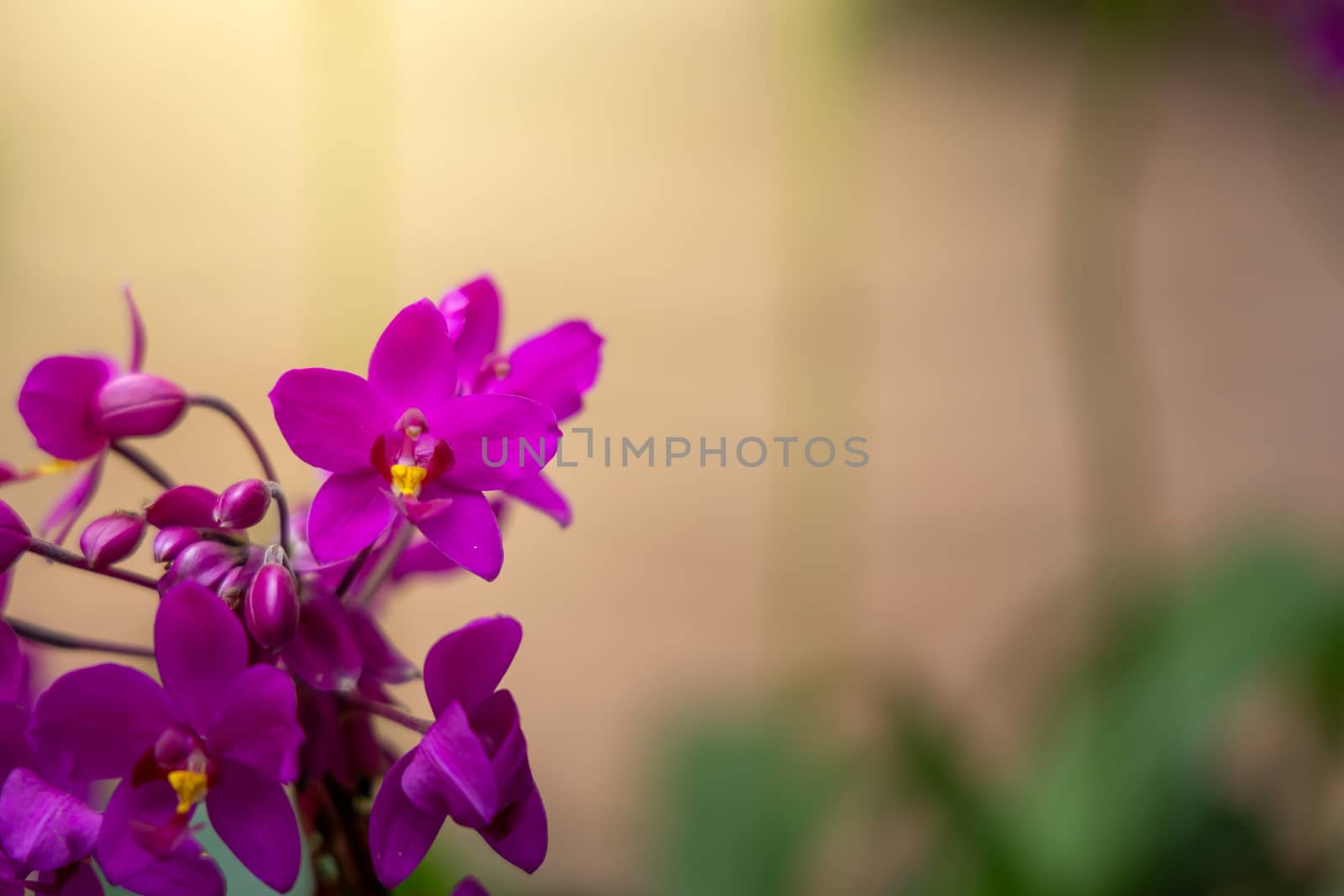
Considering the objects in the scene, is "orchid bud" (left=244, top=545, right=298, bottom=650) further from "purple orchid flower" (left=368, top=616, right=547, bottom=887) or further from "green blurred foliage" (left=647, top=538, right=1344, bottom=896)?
"green blurred foliage" (left=647, top=538, right=1344, bottom=896)

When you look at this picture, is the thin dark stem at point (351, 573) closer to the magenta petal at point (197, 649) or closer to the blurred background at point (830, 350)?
the magenta petal at point (197, 649)

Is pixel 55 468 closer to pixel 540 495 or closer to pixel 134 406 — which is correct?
pixel 134 406

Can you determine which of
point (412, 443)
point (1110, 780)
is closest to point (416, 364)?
point (412, 443)

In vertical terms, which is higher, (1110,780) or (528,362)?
(528,362)

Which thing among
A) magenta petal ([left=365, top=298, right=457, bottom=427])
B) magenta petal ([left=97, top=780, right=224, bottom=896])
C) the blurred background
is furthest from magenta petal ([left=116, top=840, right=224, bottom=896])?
the blurred background

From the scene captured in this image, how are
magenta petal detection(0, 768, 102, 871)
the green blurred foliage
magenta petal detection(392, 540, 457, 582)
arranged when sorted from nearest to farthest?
magenta petal detection(0, 768, 102, 871) → magenta petal detection(392, 540, 457, 582) → the green blurred foliage
